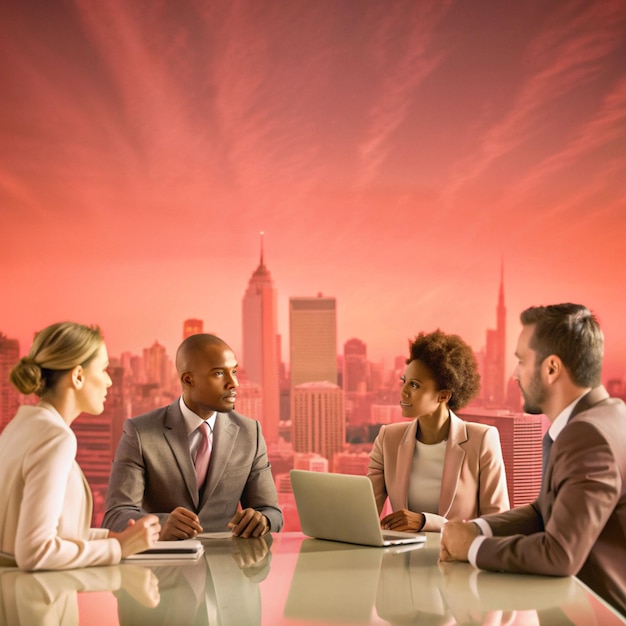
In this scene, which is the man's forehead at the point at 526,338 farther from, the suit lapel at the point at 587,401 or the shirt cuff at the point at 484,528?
the shirt cuff at the point at 484,528

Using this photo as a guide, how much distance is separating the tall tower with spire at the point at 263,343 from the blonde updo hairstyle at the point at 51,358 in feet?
14.3

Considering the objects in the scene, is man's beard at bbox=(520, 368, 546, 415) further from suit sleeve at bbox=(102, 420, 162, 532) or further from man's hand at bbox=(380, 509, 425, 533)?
suit sleeve at bbox=(102, 420, 162, 532)

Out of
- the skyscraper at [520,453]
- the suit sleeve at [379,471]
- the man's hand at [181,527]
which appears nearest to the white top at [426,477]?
the suit sleeve at [379,471]

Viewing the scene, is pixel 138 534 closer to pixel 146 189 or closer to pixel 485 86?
pixel 146 189

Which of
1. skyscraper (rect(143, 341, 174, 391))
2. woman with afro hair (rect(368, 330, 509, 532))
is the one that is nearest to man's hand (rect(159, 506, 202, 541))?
woman with afro hair (rect(368, 330, 509, 532))

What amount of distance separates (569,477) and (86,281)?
196 inches

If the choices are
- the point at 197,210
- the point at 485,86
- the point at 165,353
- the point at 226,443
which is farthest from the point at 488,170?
the point at 226,443

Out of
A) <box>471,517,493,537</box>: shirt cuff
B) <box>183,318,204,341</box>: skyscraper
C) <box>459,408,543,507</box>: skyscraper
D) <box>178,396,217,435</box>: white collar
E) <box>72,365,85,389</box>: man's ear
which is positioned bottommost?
<box>459,408,543,507</box>: skyscraper

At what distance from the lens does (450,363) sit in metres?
3.70

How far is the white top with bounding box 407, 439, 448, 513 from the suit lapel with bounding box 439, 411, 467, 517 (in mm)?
51

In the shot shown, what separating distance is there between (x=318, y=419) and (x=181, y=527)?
3.98 m

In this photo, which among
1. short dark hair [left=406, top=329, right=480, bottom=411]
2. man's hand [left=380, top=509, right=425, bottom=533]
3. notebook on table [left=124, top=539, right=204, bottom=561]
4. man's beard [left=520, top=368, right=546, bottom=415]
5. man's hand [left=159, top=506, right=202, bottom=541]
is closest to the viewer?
man's beard [left=520, top=368, right=546, bottom=415]

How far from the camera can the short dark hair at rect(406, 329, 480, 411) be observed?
12.1ft

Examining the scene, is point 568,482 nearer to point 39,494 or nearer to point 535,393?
point 535,393
